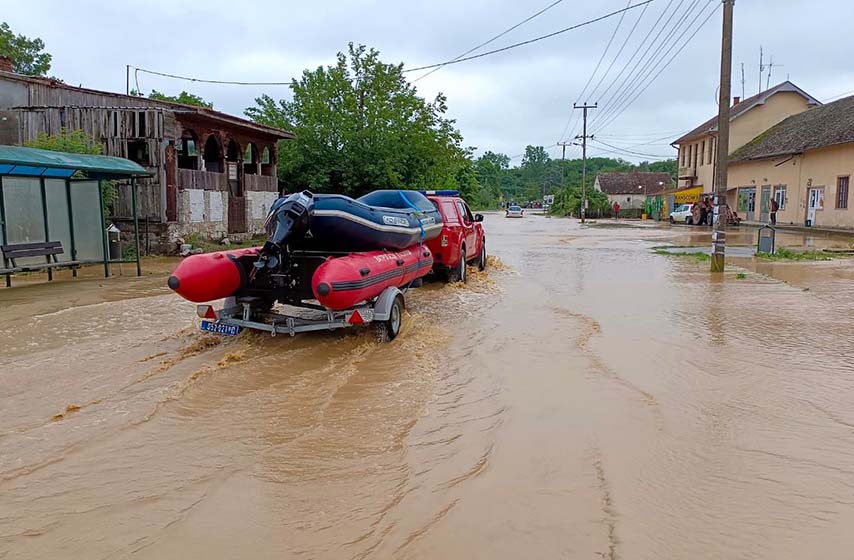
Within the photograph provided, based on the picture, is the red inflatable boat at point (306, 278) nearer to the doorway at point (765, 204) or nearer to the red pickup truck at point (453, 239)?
the red pickup truck at point (453, 239)

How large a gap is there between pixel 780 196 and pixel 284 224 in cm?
3677

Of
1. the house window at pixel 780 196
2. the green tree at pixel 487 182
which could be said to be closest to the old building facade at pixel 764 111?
the house window at pixel 780 196

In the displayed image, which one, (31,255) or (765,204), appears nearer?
(31,255)

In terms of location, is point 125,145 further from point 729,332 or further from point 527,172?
point 527,172

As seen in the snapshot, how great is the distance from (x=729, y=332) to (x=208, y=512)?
746 cm

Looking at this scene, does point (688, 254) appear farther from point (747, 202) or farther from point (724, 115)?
point (747, 202)

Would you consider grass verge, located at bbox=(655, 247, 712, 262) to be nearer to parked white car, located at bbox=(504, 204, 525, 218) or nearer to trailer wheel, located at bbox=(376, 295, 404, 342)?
trailer wheel, located at bbox=(376, 295, 404, 342)

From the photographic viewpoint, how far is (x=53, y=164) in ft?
39.5

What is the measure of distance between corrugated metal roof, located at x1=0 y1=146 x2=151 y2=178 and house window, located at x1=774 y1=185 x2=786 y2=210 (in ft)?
111

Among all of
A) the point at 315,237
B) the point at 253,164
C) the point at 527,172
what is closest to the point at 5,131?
the point at 253,164

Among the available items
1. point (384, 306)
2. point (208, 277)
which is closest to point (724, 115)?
point (384, 306)

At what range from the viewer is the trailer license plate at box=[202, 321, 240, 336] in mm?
7762

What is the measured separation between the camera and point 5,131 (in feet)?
67.7

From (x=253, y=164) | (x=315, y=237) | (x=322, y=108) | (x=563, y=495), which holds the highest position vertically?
(x=322, y=108)
